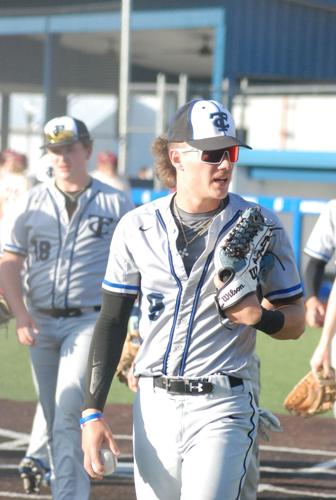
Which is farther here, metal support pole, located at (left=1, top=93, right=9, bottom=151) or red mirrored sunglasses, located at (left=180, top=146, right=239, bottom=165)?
metal support pole, located at (left=1, top=93, right=9, bottom=151)

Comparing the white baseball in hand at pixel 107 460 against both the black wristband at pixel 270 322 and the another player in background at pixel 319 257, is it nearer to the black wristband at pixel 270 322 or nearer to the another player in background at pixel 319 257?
the black wristband at pixel 270 322

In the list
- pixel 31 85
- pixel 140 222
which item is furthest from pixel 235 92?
pixel 140 222

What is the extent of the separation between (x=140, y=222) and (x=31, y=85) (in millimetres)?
23350

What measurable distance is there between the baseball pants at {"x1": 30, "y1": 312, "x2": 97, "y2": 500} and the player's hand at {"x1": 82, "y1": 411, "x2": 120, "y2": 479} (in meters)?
1.91

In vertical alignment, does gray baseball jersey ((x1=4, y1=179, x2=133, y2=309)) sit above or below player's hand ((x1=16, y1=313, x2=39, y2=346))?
above

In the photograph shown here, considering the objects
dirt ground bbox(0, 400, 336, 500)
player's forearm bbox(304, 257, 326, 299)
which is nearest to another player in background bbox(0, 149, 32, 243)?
dirt ground bbox(0, 400, 336, 500)

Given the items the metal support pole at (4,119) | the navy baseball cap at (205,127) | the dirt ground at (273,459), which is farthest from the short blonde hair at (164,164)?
the metal support pole at (4,119)

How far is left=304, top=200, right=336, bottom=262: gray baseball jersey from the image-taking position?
20.9 ft

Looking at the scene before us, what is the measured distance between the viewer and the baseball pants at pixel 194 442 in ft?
12.3

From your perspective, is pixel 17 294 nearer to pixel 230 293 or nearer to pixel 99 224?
pixel 99 224

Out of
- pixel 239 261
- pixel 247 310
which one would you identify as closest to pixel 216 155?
pixel 239 261

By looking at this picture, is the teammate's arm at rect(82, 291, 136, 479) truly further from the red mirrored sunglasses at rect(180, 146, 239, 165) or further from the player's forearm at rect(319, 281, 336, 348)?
the player's forearm at rect(319, 281, 336, 348)

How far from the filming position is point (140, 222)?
406 centimetres

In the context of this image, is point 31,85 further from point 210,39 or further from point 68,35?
point 210,39
